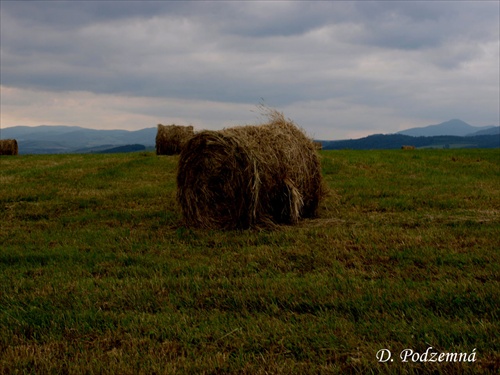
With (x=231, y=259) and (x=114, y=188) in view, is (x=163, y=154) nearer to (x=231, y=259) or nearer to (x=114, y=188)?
(x=114, y=188)

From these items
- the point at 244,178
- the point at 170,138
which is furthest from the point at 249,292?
the point at 170,138

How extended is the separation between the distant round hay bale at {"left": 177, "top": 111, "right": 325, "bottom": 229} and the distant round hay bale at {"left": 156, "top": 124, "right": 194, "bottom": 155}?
17.2 meters

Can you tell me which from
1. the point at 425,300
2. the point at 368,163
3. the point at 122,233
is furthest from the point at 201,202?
the point at 368,163

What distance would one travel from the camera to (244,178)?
9.84 metres

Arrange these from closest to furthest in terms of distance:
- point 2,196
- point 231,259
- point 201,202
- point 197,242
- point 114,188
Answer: point 231,259, point 197,242, point 201,202, point 2,196, point 114,188

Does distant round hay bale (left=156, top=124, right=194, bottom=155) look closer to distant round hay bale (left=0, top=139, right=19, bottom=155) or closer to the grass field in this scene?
distant round hay bale (left=0, top=139, right=19, bottom=155)

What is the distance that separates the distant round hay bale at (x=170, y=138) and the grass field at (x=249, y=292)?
16382 mm

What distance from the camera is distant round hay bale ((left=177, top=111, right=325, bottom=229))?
9.84 metres

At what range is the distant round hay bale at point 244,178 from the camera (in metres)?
9.84

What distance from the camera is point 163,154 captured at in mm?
28000

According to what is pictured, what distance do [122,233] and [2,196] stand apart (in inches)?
250

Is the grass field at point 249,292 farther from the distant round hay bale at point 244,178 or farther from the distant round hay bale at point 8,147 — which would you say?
the distant round hay bale at point 8,147

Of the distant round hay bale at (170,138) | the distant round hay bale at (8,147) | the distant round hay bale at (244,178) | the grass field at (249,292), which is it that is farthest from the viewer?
the distant round hay bale at (8,147)

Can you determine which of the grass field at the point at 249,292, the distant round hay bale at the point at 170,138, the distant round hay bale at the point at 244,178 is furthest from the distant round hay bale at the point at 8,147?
the distant round hay bale at the point at 244,178
